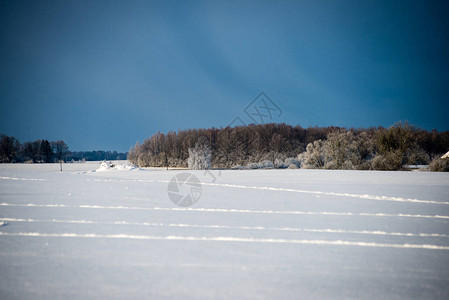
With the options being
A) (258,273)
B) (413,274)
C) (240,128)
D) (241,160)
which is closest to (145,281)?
(258,273)

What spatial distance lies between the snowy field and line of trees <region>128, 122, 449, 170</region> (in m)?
15.6

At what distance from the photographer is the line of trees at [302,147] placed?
60.5 feet

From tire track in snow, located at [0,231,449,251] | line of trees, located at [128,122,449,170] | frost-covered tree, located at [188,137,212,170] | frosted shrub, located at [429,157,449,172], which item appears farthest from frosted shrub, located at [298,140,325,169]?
tire track in snow, located at [0,231,449,251]

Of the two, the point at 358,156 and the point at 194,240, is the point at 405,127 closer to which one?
the point at 358,156

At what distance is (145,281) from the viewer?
214 cm

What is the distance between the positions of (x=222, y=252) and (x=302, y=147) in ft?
129

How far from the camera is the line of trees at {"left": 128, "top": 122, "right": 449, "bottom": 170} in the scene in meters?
18.5

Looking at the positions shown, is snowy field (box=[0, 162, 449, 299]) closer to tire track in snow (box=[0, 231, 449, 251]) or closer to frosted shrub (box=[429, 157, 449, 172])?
tire track in snow (box=[0, 231, 449, 251])

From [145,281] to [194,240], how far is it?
1.05m

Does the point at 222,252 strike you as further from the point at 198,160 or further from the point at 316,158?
the point at 198,160

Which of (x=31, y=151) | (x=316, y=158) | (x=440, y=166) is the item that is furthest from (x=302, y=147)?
(x=31, y=151)

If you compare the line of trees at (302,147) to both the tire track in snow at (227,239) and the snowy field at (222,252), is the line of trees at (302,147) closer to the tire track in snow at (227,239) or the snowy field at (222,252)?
the snowy field at (222,252)

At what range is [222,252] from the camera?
109 inches

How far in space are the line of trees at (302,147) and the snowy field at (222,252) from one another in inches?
615
